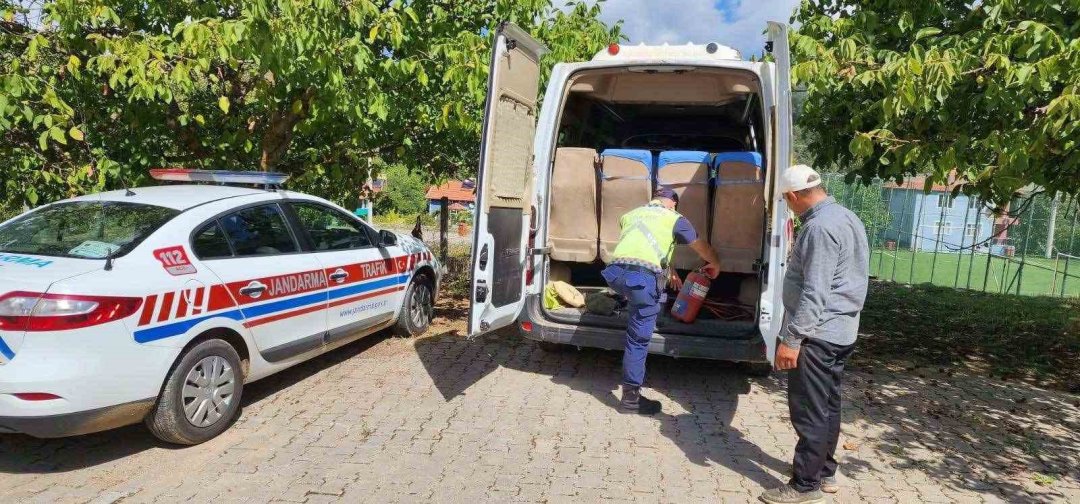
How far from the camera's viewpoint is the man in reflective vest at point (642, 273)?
15.5ft

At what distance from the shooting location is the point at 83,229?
4.13 m

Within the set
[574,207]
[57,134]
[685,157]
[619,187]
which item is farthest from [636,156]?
[57,134]

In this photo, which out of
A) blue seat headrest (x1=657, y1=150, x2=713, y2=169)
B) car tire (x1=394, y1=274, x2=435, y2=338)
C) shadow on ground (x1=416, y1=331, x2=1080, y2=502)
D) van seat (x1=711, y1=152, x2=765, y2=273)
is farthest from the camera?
car tire (x1=394, y1=274, x2=435, y2=338)

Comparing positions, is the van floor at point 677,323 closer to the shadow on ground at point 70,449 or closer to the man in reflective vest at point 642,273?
the man in reflective vest at point 642,273

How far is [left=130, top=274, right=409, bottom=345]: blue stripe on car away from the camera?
12.2ft

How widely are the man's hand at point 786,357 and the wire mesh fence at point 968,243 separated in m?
10.5

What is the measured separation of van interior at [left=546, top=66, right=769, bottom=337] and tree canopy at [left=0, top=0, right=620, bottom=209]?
102cm

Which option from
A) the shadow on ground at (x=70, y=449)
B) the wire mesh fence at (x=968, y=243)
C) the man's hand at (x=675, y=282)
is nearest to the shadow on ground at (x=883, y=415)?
the man's hand at (x=675, y=282)

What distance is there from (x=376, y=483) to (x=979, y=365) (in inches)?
235

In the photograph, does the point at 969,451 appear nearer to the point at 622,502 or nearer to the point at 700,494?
the point at 700,494

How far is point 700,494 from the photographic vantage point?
3643 millimetres

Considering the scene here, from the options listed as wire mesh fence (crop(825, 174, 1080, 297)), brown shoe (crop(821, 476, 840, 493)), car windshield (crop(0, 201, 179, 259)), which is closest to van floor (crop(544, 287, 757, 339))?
brown shoe (crop(821, 476, 840, 493))

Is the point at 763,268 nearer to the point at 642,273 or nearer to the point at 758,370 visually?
the point at 642,273

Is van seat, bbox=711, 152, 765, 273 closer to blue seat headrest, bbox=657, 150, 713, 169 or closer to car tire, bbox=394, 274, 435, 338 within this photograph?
blue seat headrest, bbox=657, 150, 713, 169
